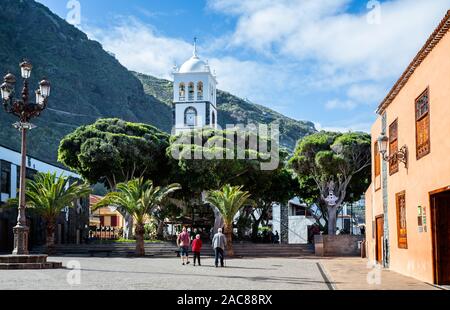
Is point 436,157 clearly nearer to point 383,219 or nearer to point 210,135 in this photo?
point 383,219

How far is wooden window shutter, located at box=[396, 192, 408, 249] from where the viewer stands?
17.3 m

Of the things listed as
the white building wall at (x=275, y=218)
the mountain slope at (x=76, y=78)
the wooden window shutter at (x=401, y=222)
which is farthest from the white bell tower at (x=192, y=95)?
the wooden window shutter at (x=401, y=222)

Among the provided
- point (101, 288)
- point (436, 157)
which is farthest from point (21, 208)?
point (436, 157)

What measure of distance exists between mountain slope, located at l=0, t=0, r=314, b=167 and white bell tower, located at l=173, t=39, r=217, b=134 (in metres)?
41.2

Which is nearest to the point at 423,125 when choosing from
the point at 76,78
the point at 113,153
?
the point at 113,153

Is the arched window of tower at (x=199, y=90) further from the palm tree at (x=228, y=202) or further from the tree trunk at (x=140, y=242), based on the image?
the tree trunk at (x=140, y=242)

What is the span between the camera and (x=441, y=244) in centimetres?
1398

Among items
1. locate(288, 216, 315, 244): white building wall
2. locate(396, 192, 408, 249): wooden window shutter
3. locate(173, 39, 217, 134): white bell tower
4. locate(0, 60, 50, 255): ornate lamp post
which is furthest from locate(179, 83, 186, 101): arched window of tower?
locate(396, 192, 408, 249): wooden window shutter

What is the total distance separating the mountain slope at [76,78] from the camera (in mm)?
118125

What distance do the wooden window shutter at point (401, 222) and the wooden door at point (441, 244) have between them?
3049 mm

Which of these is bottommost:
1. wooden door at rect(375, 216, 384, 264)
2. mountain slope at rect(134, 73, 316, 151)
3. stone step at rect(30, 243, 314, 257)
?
stone step at rect(30, 243, 314, 257)

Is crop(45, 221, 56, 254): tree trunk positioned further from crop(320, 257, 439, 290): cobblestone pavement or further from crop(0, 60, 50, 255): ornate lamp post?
crop(320, 257, 439, 290): cobblestone pavement

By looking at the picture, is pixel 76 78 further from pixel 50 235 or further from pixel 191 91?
pixel 50 235
